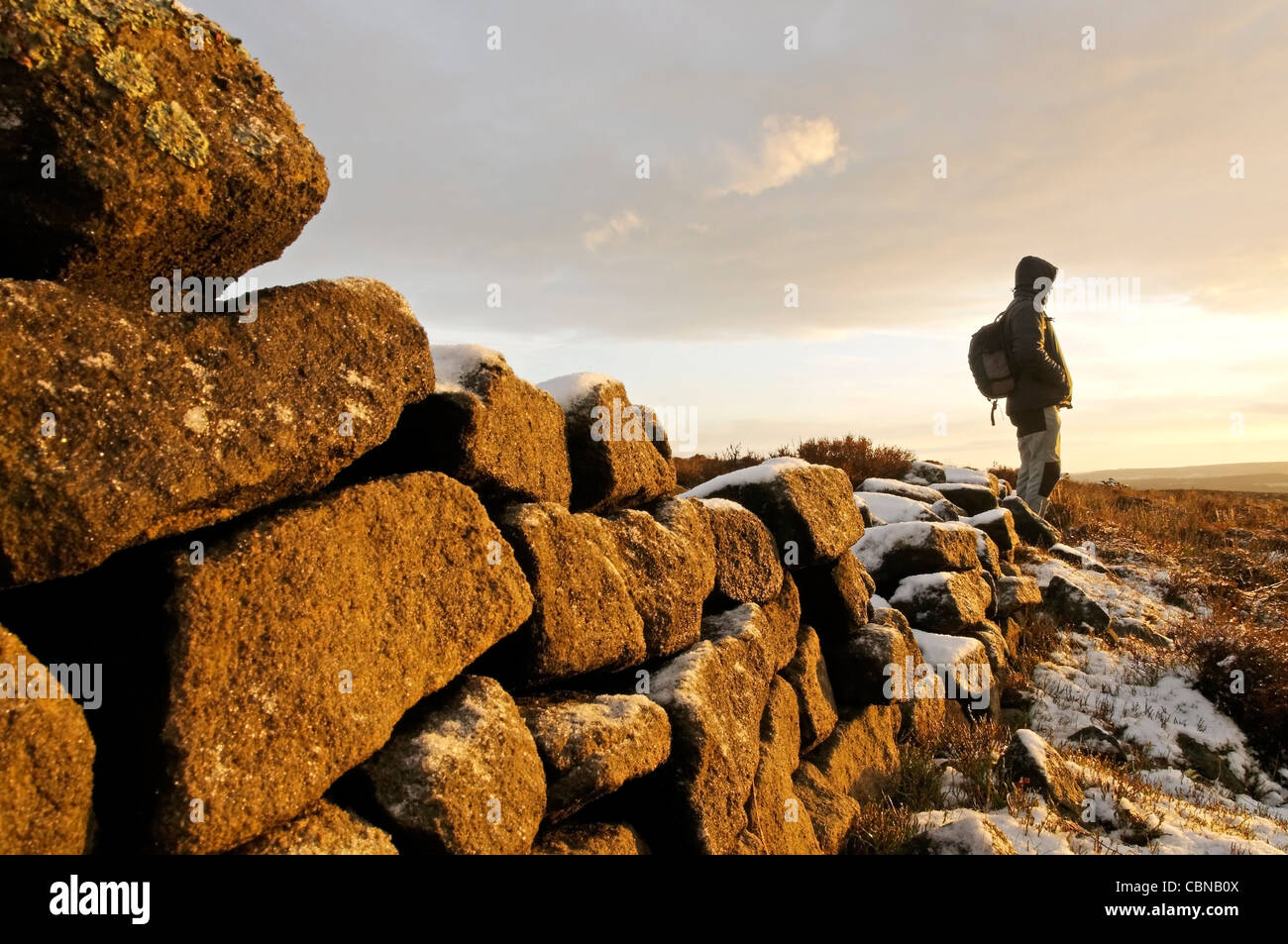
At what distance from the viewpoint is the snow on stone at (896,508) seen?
320 inches

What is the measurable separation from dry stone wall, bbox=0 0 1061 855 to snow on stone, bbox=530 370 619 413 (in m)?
0.30

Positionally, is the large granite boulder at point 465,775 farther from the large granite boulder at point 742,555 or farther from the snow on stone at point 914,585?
the snow on stone at point 914,585

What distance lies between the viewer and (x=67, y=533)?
5.65 feet

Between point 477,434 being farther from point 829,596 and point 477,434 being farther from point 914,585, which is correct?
point 914,585

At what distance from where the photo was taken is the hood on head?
1014 centimetres

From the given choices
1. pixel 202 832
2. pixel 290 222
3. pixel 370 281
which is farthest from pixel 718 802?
pixel 290 222

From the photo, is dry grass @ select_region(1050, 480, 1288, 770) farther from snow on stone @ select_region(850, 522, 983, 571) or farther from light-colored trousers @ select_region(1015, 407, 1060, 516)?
snow on stone @ select_region(850, 522, 983, 571)

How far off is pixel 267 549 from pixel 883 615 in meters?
4.76

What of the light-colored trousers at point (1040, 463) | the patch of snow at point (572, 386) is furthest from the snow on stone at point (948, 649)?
the light-colored trousers at point (1040, 463)

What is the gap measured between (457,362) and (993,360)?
8821 millimetres

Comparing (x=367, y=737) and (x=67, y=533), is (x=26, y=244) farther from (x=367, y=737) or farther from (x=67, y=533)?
(x=367, y=737)

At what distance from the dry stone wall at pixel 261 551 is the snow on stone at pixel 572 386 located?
299mm

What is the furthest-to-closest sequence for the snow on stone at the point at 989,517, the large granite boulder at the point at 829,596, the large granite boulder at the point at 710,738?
the snow on stone at the point at 989,517, the large granite boulder at the point at 829,596, the large granite boulder at the point at 710,738

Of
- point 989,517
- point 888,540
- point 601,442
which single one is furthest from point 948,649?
point 601,442
